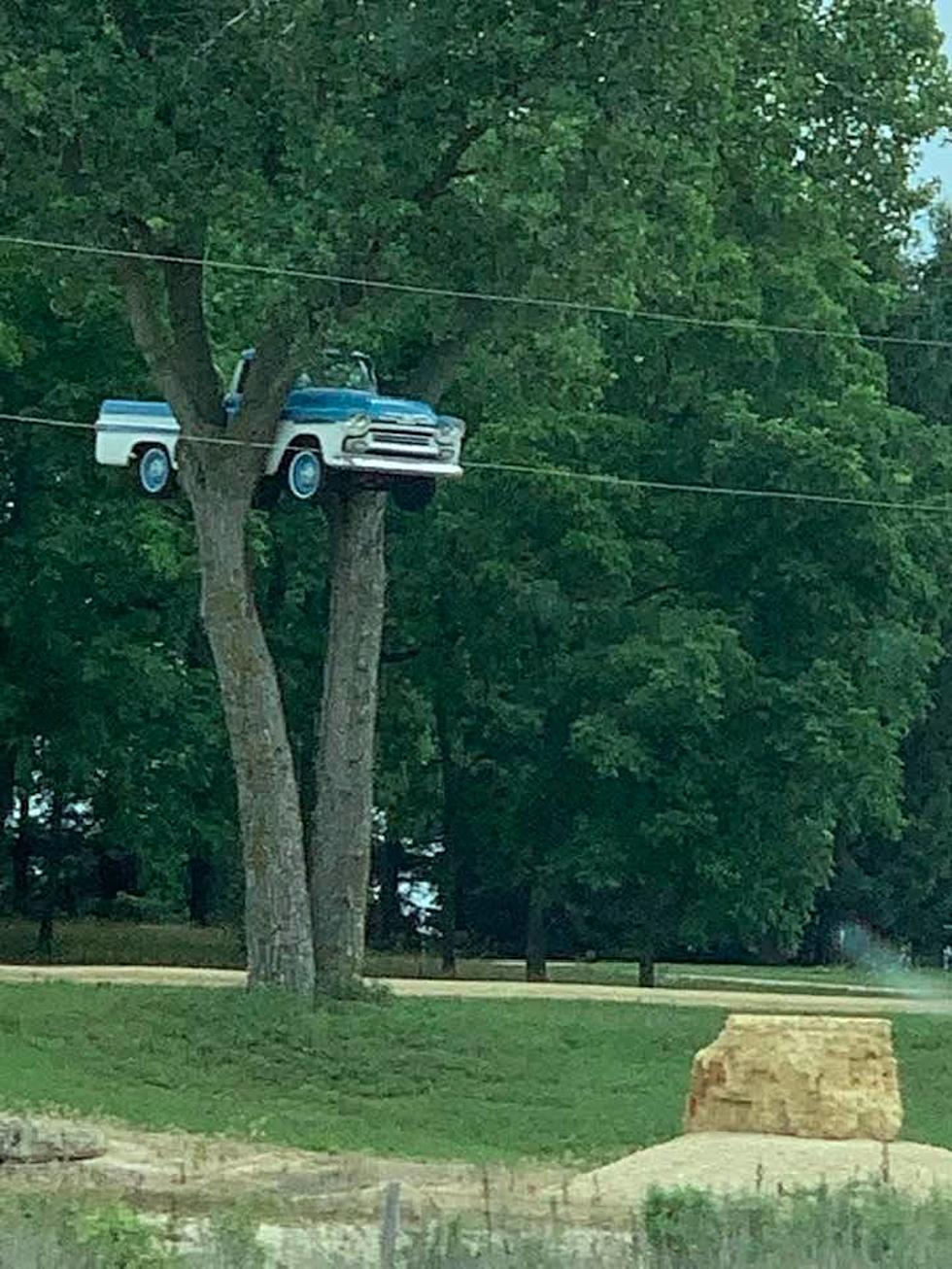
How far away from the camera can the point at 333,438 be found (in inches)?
1131

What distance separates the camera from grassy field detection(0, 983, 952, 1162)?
24000 mm

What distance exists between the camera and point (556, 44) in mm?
26797

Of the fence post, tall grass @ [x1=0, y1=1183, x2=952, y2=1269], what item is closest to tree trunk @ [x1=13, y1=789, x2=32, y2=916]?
tall grass @ [x1=0, y1=1183, x2=952, y2=1269]

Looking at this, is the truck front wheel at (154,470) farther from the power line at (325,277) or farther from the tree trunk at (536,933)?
the tree trunk at (536,933)

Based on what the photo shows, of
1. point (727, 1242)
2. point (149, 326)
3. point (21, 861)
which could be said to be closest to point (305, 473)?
point (149, 326)

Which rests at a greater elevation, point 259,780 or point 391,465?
point 391,465

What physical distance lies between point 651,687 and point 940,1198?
27297 millimetres

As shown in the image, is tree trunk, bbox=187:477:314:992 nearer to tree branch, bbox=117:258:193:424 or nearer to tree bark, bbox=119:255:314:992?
tree bark, bbox=119:255:314:992

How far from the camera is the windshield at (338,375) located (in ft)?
96.7

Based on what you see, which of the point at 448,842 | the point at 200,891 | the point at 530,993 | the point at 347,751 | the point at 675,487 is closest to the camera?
the point at 347,751

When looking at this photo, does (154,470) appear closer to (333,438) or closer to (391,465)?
(333,438)

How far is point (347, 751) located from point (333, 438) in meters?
3.20

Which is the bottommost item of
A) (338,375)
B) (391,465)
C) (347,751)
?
(347,751)

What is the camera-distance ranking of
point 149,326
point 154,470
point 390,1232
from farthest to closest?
1. point 154,470
2. point 149,326
3. point 390,1232
